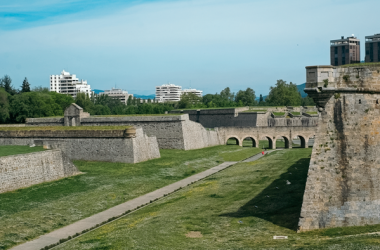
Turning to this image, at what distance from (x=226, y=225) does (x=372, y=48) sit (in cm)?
8945

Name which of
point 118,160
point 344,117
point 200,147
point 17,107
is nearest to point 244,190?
point 344,117

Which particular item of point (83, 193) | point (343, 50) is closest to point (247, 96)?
point (343, 50)

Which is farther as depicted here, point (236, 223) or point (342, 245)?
point (236, 223)

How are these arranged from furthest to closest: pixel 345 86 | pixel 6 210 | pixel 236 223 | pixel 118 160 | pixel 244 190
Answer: pixel 118 160 → pixel 244 190 → pixel 6 210 → pixel 236 223 → pixel 345 86

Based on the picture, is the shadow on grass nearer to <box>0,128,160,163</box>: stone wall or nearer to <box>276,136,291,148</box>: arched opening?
<box>0,128,160,163</box>: stone wall

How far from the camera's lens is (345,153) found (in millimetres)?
16531

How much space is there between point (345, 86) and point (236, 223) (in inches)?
256

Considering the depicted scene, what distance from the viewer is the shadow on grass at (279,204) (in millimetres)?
18141

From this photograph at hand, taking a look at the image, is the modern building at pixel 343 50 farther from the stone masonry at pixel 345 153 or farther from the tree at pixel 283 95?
the stone masonry at pixel 345 153

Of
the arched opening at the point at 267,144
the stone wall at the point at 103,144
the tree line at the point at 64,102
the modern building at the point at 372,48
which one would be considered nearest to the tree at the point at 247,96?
the tree line at the point at 64,102

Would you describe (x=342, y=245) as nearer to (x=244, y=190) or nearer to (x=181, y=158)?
(x=244, y=190)

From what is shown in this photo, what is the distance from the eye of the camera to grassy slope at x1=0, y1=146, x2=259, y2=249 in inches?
889

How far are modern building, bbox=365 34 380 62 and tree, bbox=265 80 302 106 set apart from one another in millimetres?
15758

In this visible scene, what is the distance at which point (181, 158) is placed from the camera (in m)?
44.3
